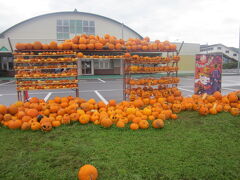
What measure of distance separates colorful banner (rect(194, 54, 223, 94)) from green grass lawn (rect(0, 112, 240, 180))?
3.89 meters

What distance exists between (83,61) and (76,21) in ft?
23.1

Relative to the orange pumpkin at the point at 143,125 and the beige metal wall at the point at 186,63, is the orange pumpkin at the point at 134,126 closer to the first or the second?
the orange pumpkin at the point at 143,125

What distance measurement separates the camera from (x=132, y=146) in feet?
11.2

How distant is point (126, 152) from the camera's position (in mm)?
3209

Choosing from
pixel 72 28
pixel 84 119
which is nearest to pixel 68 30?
pixel 72 28

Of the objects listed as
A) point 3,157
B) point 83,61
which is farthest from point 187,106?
point 83,61

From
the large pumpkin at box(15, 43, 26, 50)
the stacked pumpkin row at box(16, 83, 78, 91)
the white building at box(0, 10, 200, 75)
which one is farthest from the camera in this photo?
the white building at box(0, 10, 200, 75)

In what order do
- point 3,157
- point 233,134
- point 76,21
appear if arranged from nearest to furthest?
point 3,157
point 233,134
point 76,21

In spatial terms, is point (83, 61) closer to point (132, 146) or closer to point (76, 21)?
point (76, 21)

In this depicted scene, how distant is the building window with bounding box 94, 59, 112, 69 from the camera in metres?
30.2

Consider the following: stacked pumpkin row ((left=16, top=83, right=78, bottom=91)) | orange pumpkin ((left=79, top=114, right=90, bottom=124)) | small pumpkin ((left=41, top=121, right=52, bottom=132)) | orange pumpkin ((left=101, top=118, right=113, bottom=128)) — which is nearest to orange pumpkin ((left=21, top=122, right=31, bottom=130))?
small pumpkin ((left=41, top=121, right=52, bottom=132))

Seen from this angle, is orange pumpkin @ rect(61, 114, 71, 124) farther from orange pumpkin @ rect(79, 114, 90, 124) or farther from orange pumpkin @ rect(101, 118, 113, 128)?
orange pumpkin @ rect(101, 118, 113, 128)

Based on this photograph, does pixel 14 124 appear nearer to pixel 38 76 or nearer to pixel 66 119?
pixel 66 119

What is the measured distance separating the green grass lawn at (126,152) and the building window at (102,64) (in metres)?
26.4
